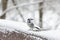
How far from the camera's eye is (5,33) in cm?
76

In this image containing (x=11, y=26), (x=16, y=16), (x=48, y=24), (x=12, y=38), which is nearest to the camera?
(x=12, y=38)

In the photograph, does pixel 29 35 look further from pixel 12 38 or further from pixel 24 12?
pixel 24 12

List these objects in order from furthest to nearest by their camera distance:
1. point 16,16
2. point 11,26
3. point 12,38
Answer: point 16,16 < point 11,26 < point 12,38

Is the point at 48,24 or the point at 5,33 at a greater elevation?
the point at 5,33

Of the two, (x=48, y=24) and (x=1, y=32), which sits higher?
(x=1, y=32)

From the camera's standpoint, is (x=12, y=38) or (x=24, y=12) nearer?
(x=12, y=38)

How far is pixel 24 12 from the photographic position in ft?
9.68

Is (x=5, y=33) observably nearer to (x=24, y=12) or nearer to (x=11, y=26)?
(x=11, y=26)

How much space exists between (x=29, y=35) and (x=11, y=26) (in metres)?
0.14

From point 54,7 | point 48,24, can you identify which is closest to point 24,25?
point 48,24

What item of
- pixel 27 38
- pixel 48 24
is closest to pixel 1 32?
pixel 27 38

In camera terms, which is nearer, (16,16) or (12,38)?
(12,38)

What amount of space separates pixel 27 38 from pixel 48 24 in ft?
6.60

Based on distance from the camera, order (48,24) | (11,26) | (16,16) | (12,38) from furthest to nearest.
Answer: (16,16), (48,24), (11,26), (12,38)
